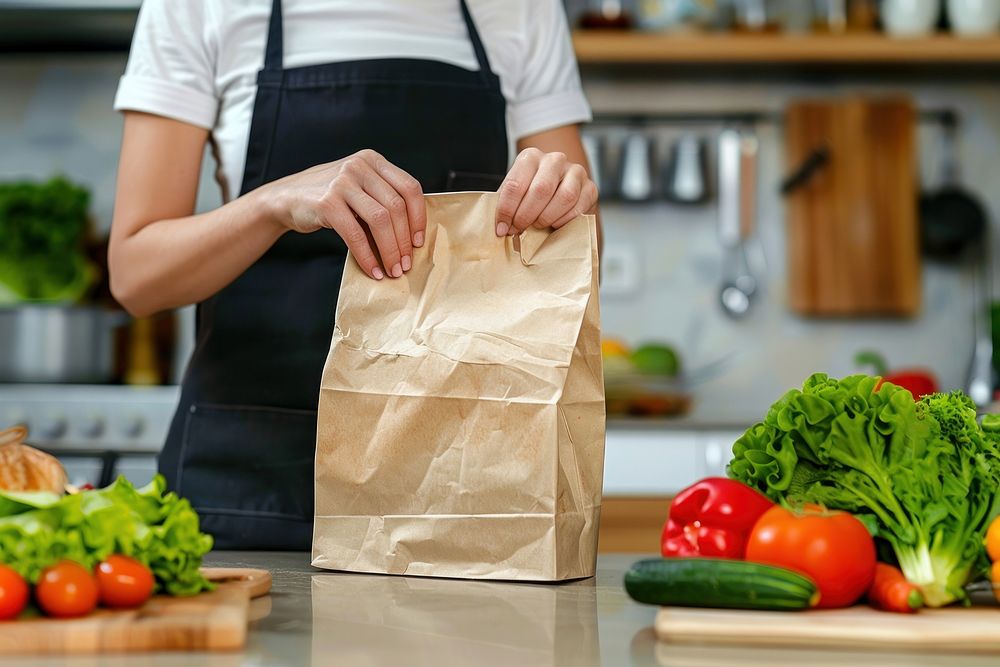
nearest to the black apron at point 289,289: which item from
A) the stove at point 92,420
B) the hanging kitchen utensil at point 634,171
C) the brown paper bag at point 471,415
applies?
the brown paper bag at point 471,415

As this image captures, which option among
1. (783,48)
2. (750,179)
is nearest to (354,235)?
(783,48)

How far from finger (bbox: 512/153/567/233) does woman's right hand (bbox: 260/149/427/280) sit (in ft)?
0.24

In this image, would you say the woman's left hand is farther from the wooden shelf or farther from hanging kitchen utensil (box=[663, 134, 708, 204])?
hanging kitchen utensil (box=[663, 134, 708, 204])

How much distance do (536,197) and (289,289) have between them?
40cm

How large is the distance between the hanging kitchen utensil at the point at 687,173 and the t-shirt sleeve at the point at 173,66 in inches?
64.8

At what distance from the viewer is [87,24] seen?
2.51 m

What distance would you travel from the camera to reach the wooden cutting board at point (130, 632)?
0.57 meters

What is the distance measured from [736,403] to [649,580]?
→ 2.08 metres

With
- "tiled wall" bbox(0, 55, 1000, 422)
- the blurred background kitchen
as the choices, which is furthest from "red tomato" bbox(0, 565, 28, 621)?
"tiled wall" bbox(0, 55, 1000, 422)

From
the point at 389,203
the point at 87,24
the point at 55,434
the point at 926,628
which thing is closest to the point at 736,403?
the point at 55,434

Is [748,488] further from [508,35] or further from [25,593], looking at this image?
[508,35]

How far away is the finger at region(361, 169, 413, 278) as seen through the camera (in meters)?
0.87

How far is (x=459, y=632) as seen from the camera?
24.9 inches

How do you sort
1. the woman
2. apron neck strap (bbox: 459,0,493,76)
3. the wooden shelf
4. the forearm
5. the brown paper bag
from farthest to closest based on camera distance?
the wooden shelf < apron neck strap (bbox: 459,0,493,76) < the woman < the forearm < the brown paper bag
